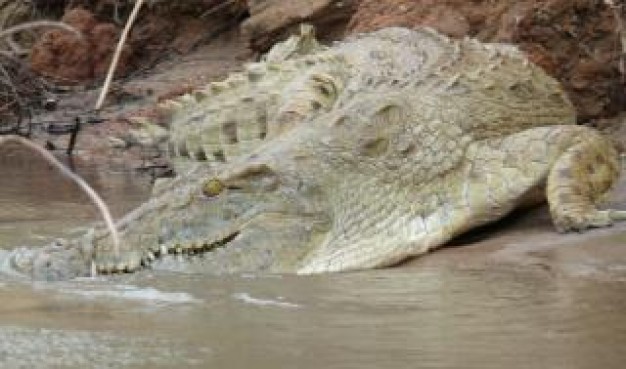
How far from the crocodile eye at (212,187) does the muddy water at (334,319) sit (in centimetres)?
53

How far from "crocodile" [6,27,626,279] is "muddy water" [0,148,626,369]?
0.23 m

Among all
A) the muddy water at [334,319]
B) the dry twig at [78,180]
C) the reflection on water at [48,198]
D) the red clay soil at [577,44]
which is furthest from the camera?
the red clay soil at [577,44]

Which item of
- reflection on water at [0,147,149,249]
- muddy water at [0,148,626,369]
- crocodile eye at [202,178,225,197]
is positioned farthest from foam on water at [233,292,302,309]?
reflection on water at [0,147,149,249]

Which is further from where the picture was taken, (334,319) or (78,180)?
(334,319)

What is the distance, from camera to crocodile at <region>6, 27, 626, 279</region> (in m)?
6.32

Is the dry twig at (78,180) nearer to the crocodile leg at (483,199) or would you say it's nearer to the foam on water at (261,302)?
the foam on water at (261,302)

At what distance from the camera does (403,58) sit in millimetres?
8195

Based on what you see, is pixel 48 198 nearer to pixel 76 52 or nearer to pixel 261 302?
pixel 261 302

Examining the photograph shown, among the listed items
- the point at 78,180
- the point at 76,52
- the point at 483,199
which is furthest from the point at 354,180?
the point at 76,52

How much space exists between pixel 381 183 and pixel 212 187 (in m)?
0.81

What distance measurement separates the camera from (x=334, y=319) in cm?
482

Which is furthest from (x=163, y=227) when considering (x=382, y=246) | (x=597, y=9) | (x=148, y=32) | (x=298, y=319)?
(x=148, y=32)

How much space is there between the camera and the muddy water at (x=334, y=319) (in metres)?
4.09

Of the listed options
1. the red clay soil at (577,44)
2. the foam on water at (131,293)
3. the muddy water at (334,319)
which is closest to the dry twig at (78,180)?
the muddy water at (334,319)
